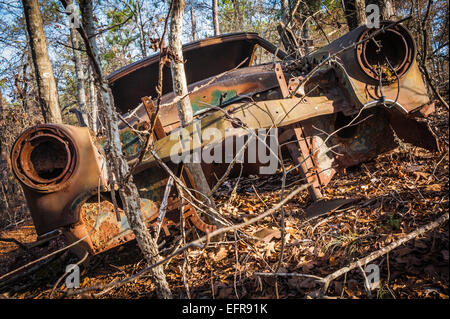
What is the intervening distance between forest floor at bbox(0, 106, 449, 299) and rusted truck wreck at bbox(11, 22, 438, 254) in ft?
0.86

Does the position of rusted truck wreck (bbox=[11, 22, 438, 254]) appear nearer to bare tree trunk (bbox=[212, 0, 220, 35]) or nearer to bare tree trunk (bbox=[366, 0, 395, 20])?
bare tree trunk (bbox=[366, 0, 395, 20])

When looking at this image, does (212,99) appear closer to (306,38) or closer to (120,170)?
(120,170)

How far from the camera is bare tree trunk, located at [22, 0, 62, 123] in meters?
3.97

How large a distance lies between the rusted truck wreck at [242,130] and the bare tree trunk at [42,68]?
142cm

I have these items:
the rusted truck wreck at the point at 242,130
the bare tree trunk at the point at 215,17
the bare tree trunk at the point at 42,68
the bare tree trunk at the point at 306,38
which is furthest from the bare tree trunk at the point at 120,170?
the bare tree trunk at the point at 215,17

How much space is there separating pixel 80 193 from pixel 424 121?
3.16 meters

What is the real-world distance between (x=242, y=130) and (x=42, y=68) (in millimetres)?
3715

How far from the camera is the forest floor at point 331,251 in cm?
155

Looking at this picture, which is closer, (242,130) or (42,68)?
(242,130)

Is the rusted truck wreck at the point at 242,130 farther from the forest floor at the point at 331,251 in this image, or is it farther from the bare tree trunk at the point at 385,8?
the bare tree trunk at the point at 385,8

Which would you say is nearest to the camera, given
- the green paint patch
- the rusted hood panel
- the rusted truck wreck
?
the rusted truck wreck

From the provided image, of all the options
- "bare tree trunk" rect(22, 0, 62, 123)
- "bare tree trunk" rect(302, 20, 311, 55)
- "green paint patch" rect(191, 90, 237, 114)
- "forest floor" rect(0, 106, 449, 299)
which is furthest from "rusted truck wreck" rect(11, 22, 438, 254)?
"bare tree trunk" rect(22, 0, 62, 123)

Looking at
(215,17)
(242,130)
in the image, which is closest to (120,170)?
(242,130)

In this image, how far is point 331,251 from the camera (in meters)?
1.90
